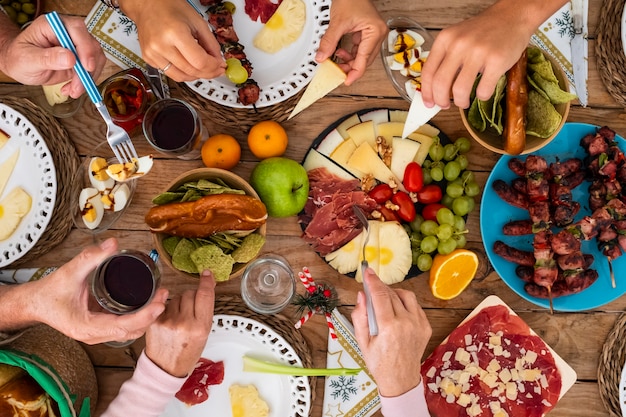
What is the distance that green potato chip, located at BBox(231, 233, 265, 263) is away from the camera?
1493mm

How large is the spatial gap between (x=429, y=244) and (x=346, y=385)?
518 mm

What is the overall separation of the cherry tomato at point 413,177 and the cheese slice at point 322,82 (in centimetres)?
34

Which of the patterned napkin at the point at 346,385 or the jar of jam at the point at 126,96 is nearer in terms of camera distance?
the jar of jam at the point at 126,96

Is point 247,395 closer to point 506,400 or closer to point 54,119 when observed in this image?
point 506,400

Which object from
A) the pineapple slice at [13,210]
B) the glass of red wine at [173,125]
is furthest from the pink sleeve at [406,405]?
the pineapple slice at [13,210]

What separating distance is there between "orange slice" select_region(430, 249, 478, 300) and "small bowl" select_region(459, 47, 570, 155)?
12.9 inches

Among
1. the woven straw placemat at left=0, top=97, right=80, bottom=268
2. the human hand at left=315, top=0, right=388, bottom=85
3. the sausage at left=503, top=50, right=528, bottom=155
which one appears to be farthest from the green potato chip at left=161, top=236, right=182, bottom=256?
the sausage at left=503, top=50, right=528, bottom=155

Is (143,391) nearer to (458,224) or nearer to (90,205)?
(90,205)

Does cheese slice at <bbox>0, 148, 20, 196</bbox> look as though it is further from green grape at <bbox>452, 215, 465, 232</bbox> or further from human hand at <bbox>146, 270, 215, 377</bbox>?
green grape at <bbox>452, 215, 465, 232</bbox>

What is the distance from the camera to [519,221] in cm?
165

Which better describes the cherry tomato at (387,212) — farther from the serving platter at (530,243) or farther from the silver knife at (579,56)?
the silver knife at (579,56)

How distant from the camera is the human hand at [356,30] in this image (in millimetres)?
1463

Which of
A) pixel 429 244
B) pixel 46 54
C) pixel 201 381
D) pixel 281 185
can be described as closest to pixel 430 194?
pixel 429 244

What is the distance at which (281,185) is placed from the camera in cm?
155
